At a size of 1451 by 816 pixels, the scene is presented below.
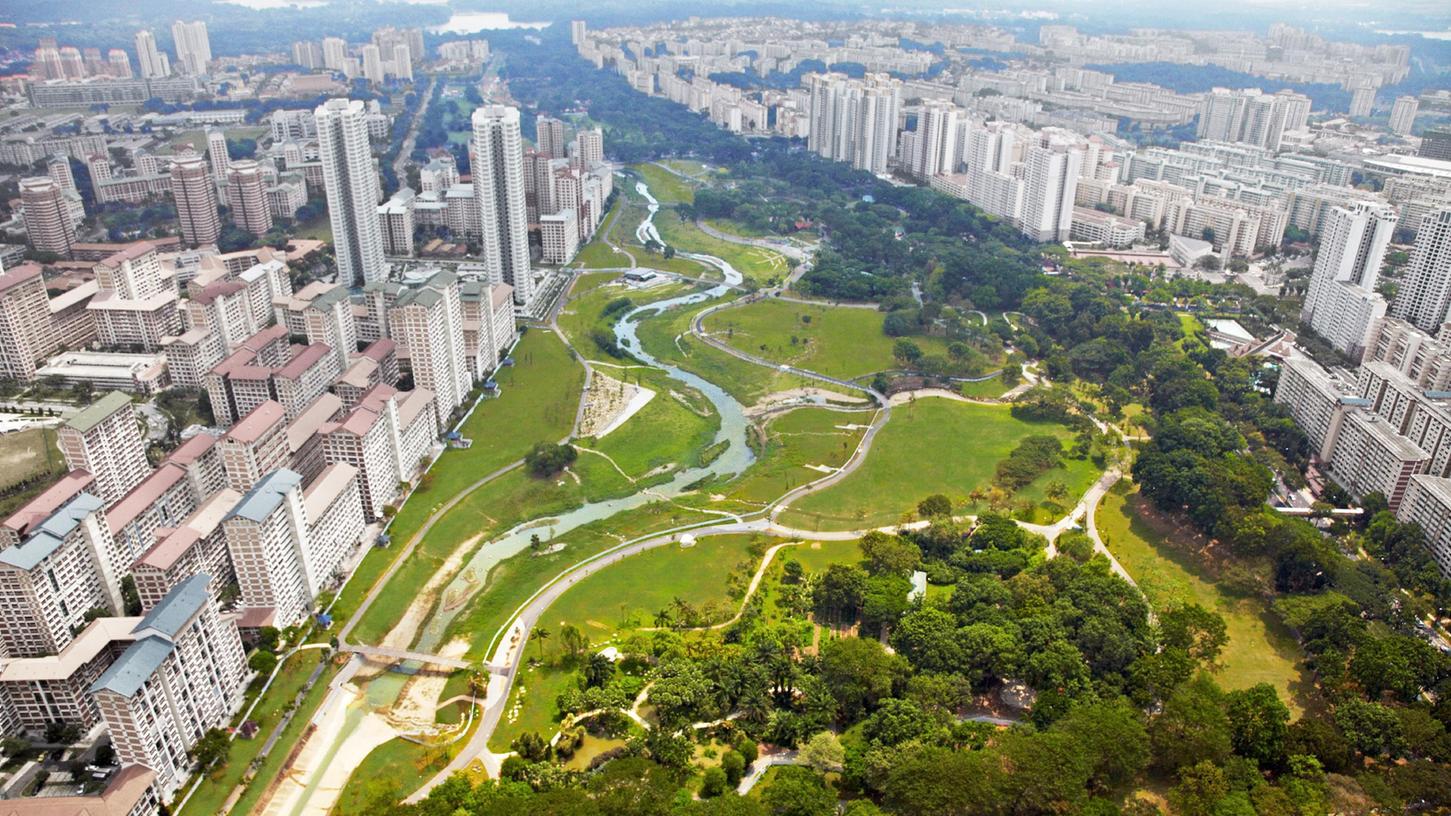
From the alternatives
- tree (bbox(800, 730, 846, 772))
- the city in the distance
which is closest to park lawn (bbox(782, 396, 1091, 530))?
the city in the distance

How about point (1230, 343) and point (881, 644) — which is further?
point (1230, 343)

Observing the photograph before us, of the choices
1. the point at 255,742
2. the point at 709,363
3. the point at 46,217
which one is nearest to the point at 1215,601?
the point at 709,363

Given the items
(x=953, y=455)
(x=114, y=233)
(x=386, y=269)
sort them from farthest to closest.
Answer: (x=114, y=233), (x=386, y=269), (x=953, y=455)

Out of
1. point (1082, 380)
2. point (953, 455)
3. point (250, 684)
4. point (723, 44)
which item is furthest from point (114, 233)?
point (723, 44)

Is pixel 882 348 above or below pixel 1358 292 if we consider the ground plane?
below

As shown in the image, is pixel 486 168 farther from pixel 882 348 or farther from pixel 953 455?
pixel 953 455

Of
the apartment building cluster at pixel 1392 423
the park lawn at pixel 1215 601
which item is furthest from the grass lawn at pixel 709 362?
the apartment building cluster at pixel 1392 423
